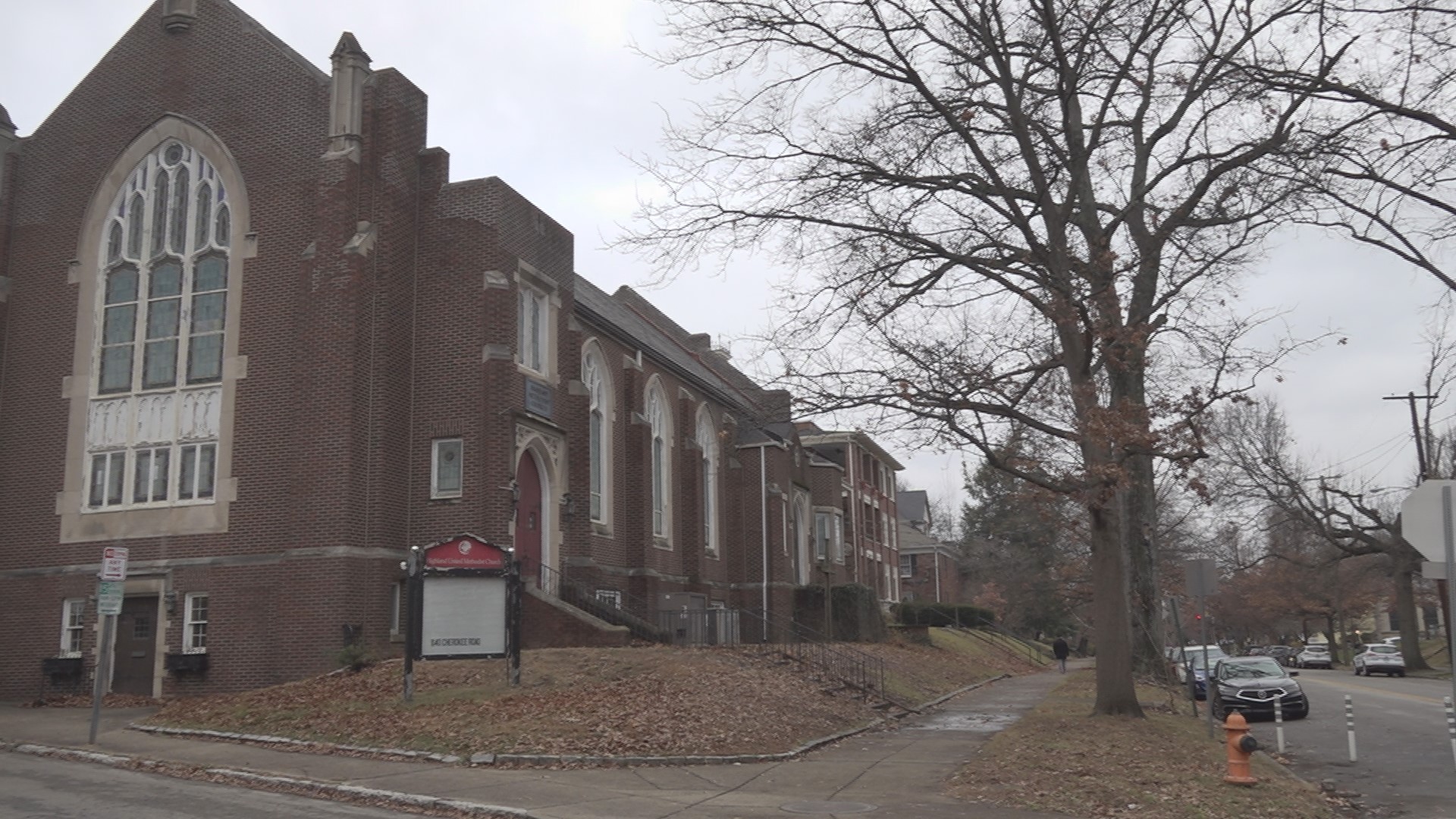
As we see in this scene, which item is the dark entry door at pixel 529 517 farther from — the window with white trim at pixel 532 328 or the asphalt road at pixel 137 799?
the asphalt road at pixel 137 799

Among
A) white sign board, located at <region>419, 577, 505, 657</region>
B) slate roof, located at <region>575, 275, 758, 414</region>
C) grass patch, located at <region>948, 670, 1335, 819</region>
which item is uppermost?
slate roof, located at <region>575, 275, 758, 414</region>

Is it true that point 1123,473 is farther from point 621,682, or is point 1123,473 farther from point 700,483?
point 700,483

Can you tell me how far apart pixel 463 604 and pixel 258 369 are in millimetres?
8459

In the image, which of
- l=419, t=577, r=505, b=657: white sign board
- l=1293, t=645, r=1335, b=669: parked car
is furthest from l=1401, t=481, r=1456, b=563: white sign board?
l=1293, t=645, r=1335, b=669: parked car

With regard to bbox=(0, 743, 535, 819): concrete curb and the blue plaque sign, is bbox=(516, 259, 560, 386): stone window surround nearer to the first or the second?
the blue plaque sign

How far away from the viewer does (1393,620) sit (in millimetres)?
120188

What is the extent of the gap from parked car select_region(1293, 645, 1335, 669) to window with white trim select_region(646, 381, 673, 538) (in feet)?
144

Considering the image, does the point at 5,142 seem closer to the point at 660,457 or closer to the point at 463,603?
the point at 463,603

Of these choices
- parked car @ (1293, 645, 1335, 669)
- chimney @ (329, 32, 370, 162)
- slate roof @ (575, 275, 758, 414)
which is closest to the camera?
chimney @ (329, 32, 370, 162)

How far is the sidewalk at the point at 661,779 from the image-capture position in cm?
1152

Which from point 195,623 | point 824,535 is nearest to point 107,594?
point 195,623

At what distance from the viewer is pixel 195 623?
73.9ft

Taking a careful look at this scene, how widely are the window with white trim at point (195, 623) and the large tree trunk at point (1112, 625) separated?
15693 mm

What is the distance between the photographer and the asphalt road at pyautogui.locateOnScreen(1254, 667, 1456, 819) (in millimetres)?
13422
